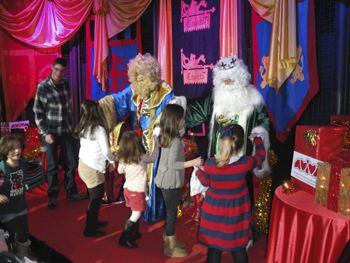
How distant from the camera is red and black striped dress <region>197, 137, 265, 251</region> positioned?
1794mm

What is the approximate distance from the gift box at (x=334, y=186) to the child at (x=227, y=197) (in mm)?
391

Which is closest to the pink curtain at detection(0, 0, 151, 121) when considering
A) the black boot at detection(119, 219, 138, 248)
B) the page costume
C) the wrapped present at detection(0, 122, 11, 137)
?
the wrapped present at detection(0, 122, 11, 137)

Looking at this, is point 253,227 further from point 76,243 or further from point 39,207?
point 39,207

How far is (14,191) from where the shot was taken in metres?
2.26

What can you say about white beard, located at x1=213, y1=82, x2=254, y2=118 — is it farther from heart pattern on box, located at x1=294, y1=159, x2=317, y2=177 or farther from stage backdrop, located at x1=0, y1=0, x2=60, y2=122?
stage backdrop, located at x1=0, y1=0, x2=60, y2=122

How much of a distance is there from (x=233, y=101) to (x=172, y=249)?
133cm

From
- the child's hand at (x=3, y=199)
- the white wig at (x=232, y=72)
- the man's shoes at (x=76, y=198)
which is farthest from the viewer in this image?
the man's shoes at (x=76, y=198)

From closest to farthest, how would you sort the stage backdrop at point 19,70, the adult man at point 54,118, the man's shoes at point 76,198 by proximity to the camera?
the adult man at point 54,118
the man's shoes at point 76,198
the stage backdrop at point 19,70

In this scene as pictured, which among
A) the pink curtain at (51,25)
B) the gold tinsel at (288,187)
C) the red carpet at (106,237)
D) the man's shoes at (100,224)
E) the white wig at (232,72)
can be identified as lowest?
the red carpet at (106,237)

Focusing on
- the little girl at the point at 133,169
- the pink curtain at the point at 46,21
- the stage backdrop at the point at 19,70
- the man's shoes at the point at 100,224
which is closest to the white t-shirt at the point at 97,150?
the little girl at the point at 133,169

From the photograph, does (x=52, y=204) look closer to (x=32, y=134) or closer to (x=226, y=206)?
(x=32, y=134)

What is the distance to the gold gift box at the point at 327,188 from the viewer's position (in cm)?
154

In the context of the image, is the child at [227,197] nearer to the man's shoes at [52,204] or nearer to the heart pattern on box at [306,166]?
the heart pattern on box at [306,166]

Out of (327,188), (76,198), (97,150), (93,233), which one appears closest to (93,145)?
(97,150)
